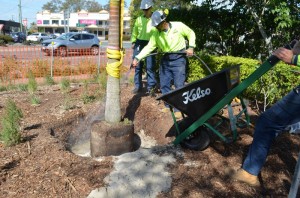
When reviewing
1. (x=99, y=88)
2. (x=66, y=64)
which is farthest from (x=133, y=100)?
(x=66, y=64)

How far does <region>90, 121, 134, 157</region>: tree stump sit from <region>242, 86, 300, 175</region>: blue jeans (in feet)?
5.05

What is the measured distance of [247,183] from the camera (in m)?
3.36

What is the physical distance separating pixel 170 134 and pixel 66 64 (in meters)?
7.78

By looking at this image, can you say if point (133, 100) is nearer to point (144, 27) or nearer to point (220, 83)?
point (144, 27)

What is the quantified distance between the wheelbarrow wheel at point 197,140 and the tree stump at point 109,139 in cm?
75

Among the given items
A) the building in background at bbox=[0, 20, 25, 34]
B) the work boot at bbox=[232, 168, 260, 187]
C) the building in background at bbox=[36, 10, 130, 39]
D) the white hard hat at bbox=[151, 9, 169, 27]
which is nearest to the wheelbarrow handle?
the work boot at bbox=[232, 168, 260, 187]

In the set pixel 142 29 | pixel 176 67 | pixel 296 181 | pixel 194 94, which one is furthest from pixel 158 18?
pixel 296 181

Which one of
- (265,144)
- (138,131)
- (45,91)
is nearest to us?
(265,144)

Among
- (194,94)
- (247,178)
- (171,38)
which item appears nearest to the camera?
(247,178)

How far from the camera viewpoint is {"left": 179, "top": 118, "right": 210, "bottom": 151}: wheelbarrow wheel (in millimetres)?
4027

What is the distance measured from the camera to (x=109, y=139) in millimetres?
4039

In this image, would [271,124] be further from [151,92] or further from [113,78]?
[151,92]

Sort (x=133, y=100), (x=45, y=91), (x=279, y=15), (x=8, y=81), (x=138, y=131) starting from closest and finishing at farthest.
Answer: (x=138, y=131), (x=133, y=100), (x=279, y=15), (x=45, y=91), (x=8, y=81)

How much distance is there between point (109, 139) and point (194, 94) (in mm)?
1210
